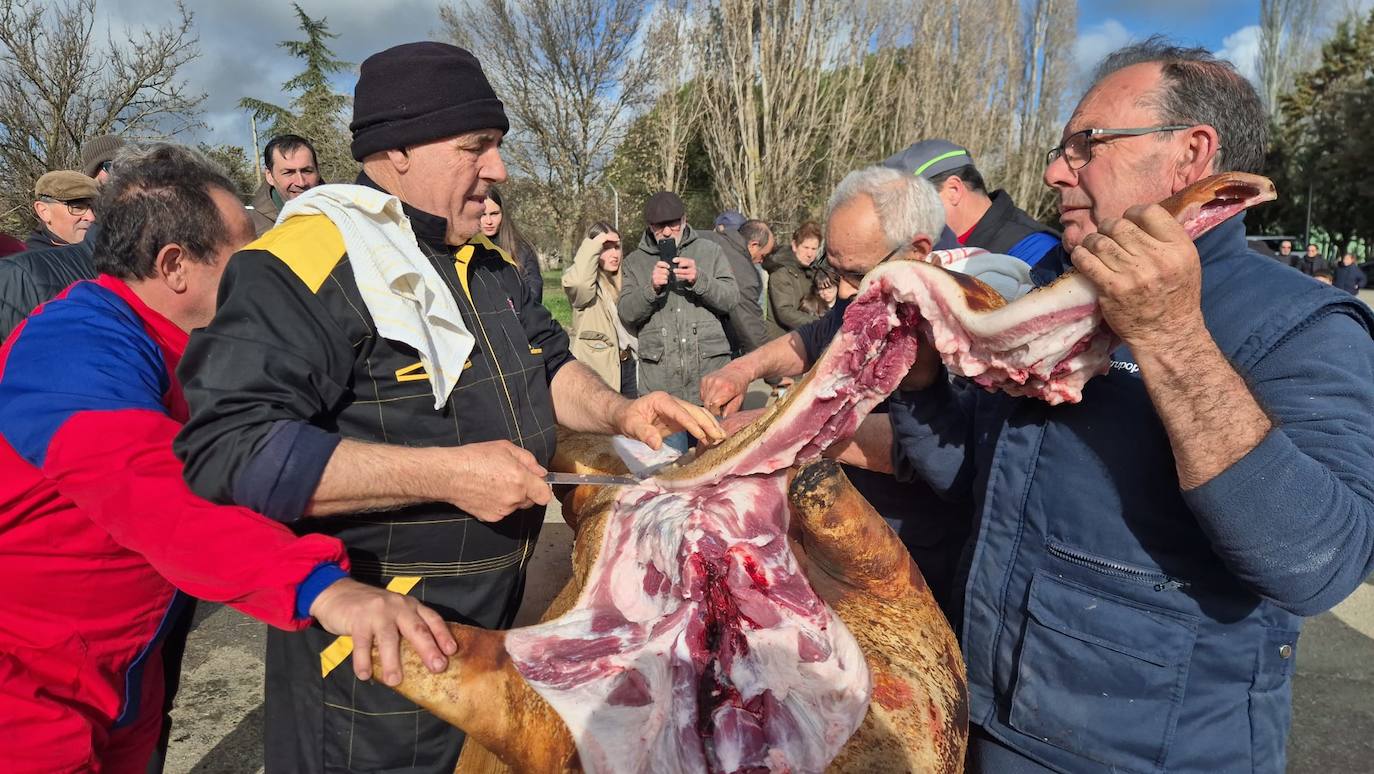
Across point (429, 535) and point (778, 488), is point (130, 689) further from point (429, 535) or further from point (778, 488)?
point (778, 488)

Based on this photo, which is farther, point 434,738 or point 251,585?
point 434,738

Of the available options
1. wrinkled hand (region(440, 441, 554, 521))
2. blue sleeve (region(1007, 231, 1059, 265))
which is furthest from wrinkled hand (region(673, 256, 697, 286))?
wrinkled hand (region(440, 441, 554, 521))

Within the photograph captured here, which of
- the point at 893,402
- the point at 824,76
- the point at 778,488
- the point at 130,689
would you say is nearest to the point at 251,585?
the point at 130,689

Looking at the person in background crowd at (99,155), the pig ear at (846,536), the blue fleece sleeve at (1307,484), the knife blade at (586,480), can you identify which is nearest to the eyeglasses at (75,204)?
the person in background crowd at (99,155)

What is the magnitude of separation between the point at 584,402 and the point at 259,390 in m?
0.97

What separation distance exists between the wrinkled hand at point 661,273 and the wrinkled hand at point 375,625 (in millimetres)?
3575

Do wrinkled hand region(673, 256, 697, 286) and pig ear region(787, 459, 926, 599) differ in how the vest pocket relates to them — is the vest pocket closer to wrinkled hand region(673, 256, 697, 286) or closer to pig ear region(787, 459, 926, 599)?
pig ear region(787, 459, 926, 599)

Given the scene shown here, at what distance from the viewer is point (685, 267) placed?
4812 mm

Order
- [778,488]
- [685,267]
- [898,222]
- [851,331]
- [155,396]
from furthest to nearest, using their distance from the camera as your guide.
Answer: [685,267]
[898,222]
[778,488]
[155,396]
[851,331]

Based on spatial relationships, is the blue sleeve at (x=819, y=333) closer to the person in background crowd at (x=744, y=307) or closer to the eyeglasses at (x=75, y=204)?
the person in background crowd at (x=744, y=307)

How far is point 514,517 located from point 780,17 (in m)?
22.4

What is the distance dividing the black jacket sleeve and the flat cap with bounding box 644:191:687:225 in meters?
3.74

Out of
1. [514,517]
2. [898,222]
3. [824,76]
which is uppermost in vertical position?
[824,76]

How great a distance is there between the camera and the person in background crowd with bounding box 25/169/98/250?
4492mm
